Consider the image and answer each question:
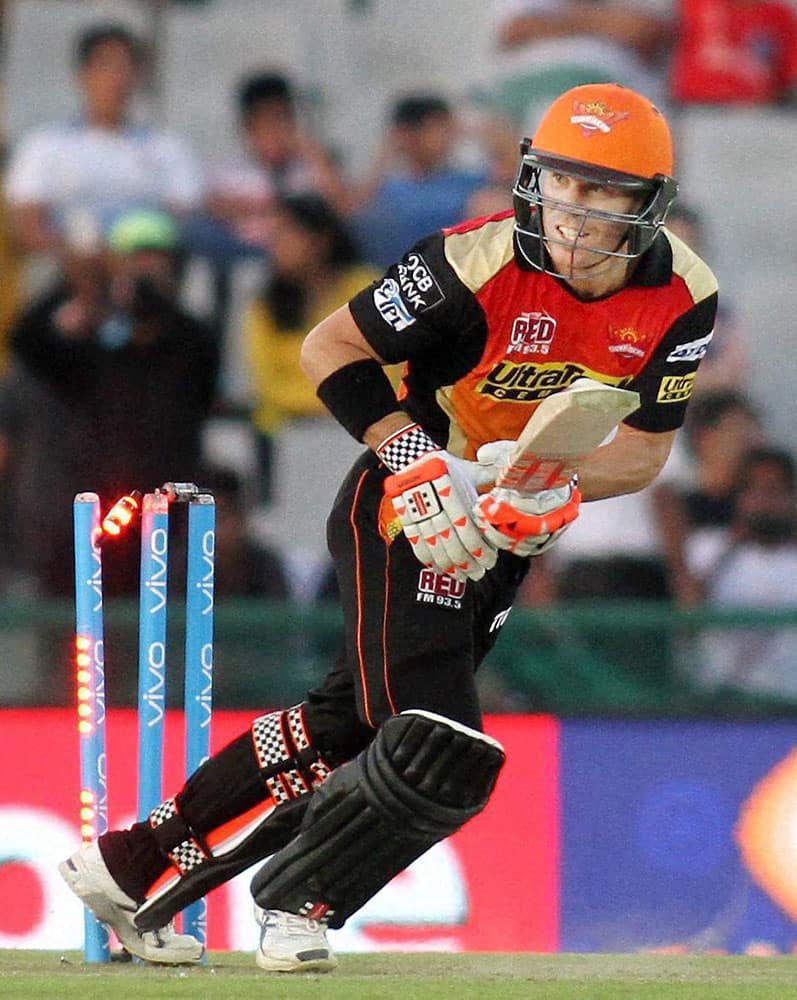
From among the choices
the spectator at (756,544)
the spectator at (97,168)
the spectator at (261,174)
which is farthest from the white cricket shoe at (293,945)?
the spectator at (261,174)

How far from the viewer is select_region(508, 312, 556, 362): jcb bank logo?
4.01 metres

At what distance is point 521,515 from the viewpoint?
3.71m

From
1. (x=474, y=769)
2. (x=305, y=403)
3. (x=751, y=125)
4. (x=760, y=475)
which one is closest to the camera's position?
(x=474, y=769)

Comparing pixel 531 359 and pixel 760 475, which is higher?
pixel 531 359

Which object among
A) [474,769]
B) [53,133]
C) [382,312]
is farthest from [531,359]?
[53,133]

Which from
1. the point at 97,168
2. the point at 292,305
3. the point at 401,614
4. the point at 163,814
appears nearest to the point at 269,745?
the point at 163,814

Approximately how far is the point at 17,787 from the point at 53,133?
10.3 feet

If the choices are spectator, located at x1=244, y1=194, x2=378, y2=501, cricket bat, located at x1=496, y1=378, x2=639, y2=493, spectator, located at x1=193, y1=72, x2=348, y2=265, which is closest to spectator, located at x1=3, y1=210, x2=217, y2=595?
spectator, located at x1=244, y1=194, x2=378, y2=501

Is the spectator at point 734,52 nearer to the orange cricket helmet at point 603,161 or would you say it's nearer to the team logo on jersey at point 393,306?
the orange cricket helmet at point 603,161

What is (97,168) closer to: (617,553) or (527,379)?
(617,553)

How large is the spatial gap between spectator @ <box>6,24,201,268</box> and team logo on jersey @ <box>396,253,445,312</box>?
13.7 ft

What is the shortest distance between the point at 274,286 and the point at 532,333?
3.96 meters

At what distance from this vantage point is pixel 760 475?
24.3ft

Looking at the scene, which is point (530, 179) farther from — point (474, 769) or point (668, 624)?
point (668, 624)
